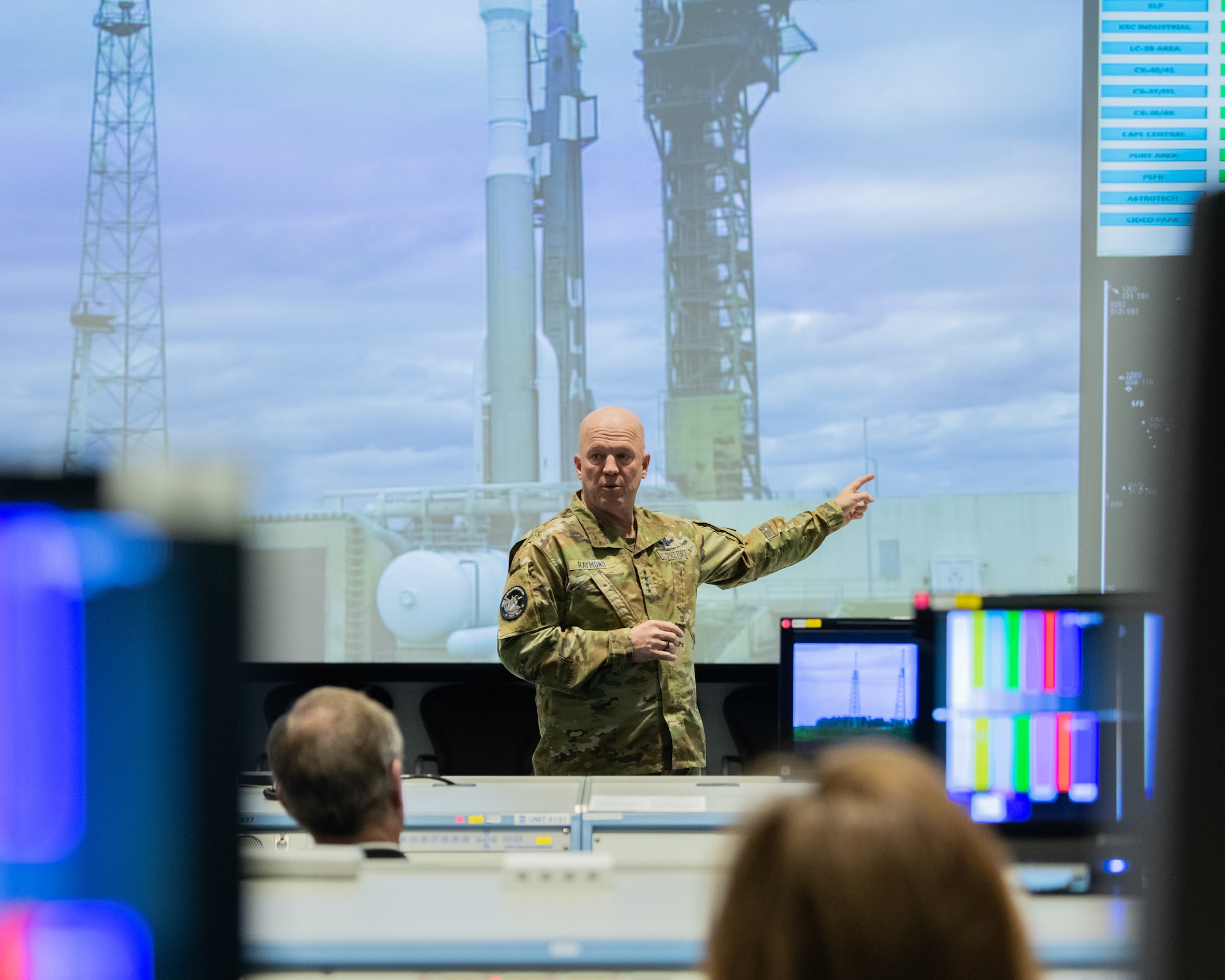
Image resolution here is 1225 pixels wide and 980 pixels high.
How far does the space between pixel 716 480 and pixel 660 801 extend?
239cm

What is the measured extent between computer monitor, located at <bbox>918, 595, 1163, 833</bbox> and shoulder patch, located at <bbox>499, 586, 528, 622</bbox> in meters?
1.33

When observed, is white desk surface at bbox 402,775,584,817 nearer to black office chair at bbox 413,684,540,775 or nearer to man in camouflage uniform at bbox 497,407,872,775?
man in camouflage uniform at bbox 497,407,872,775

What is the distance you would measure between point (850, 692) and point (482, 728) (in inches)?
80.6

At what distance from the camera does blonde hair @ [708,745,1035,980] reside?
57 centimetres

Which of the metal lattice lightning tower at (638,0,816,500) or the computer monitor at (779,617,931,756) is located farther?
the metal lattice lightning tower at (638,0,816,500)

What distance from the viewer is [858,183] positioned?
14.0 ft

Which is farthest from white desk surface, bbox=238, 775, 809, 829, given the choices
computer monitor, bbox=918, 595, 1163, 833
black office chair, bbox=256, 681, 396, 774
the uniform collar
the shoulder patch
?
black office chair, bbox=256, 681, 396, 774

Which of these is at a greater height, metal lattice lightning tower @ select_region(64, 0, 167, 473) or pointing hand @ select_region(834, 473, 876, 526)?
metal lattice lightning tower @ select_region(64, 0, 167, 473)

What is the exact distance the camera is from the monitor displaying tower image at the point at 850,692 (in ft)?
7.10

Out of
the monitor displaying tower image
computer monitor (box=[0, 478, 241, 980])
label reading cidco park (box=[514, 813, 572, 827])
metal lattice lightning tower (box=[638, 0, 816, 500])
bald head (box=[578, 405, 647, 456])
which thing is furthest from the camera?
metal lattice lightning tower (box=[638, 0, 816, 500])

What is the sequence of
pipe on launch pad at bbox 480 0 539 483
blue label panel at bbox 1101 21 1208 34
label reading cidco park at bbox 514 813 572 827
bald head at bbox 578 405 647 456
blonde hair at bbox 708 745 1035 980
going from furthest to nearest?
pipe on launch pad at bbox 480 0 539 483 → blue label panel at bbox 1101 21 1208 34 → bald head at bbox 578 405 647 456 → label reading cidco park at bbox 514 813 572 827 → blonde hair at bbox 708 745 1035 980

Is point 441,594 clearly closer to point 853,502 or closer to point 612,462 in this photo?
point 612,462

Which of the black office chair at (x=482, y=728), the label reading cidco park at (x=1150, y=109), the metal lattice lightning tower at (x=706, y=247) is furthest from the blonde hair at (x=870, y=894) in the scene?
the label reading cidco park at (x=1150, y=109)

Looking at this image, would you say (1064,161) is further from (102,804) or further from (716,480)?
(102,804)
